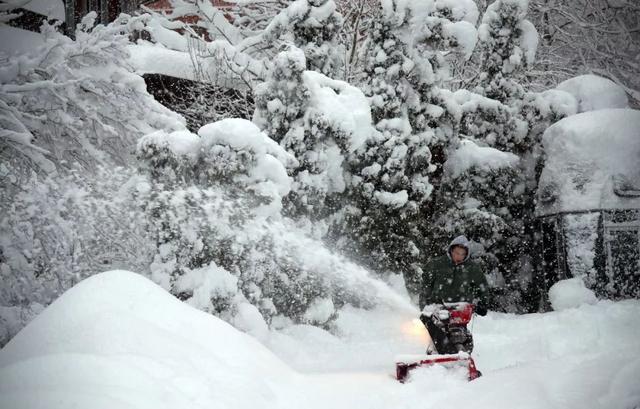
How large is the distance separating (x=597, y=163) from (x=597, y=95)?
297cm

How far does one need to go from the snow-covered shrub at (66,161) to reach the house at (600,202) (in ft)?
27.0

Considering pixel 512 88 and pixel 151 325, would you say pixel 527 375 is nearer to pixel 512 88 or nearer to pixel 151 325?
pixel 151 325

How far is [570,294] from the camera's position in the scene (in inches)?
411

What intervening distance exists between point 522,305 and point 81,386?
11260 millimetres

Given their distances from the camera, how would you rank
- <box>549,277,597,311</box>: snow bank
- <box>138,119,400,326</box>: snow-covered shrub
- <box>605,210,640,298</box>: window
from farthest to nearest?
<box>605,210,640,298</box>: window → <box>549,277,597,311</box>: snow bank → <box>138,119,400,326</box>: snow-covered shrub

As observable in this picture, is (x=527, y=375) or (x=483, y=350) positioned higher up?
(x=527, y=375)

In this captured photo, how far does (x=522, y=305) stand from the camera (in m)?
12.4

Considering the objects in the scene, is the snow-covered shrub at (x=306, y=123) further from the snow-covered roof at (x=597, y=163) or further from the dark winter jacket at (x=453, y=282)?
the snow-covered roof at (x=597, y=163)

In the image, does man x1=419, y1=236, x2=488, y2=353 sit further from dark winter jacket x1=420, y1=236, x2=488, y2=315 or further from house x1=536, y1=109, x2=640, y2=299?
house x1=536, y1=109, x2=640, y2=299

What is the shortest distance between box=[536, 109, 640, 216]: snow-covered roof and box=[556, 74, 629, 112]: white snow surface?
74.9 inches

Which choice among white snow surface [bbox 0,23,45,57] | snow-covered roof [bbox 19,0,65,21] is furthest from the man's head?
snow-covered roof [bbox 19,0,65,21]

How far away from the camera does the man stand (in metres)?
6.09

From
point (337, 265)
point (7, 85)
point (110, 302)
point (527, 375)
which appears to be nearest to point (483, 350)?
point (337, 265)

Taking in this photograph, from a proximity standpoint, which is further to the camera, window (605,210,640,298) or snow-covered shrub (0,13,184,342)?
window (605,210,640,298)
